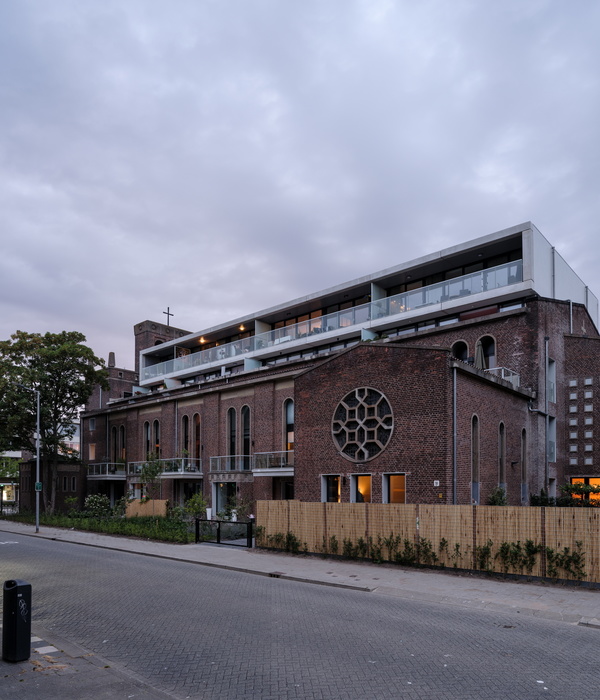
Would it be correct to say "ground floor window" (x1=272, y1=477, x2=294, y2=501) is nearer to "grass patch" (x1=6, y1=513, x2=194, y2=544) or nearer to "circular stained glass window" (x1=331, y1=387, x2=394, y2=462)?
"grass patch" (x1=6, y1=513, x2=194, y2=544)

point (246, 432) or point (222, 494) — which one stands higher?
point (246, 432)

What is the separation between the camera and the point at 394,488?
1983cm

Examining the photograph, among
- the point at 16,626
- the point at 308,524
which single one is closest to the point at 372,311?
the point at 308,524

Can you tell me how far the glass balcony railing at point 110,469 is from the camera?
42.7m

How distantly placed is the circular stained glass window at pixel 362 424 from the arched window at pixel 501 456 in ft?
16.6

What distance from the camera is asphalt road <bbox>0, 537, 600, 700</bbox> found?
708 cm

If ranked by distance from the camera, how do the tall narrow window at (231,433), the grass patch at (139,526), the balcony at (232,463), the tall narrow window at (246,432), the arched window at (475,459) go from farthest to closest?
the tall narrow window at (231,433), the tall narrow window at (246,432), the balcony at (232,463), the grass patch at (139,526), the arched window at (475,459)

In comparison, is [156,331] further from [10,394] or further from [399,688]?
[399,688]

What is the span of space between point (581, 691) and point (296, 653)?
368cm

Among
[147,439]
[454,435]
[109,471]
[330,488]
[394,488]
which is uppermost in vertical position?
[454,435]

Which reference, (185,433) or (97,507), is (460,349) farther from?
(97,507)

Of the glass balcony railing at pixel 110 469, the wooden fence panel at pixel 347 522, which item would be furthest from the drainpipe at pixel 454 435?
the glass balcony railing at pixel 110 469

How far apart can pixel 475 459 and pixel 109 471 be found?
31651mm

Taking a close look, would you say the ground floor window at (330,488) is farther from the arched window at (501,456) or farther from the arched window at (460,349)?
the arched window at (460,349)
